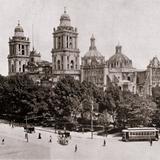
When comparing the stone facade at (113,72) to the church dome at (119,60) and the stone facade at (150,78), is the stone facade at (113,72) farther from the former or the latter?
the stone facade at (150,78)

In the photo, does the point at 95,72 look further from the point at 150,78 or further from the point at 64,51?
the point at 150,78

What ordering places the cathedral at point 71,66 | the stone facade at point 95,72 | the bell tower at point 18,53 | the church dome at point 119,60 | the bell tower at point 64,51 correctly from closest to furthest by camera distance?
the bell tower at point 64,51, the cathedral at point 71,66, the stone facade at point 95,72, the bell tower at point 18,53, the church dome at point 119,60

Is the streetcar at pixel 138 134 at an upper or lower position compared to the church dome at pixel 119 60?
lower

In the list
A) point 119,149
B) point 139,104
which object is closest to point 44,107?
point 139,104

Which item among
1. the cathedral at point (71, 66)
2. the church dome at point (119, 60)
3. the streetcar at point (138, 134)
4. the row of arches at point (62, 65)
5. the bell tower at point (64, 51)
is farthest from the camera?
the church dome at point (119, 60)

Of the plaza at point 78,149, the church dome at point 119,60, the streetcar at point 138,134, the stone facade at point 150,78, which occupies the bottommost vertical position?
the plaza at point 78,149

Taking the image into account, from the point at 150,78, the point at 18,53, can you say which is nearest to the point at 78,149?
the point at 150,78

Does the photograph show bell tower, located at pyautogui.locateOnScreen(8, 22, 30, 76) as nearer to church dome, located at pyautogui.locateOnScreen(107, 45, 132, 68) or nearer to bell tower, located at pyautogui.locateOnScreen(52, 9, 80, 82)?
bell tower, located at pyautogui.locateOnScreen(52, 9, 80, 82)

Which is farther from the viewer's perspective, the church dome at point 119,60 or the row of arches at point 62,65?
the church dome at point 119,60

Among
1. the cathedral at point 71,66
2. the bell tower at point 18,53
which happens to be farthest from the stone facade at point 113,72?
the bell tower at point 18,53
